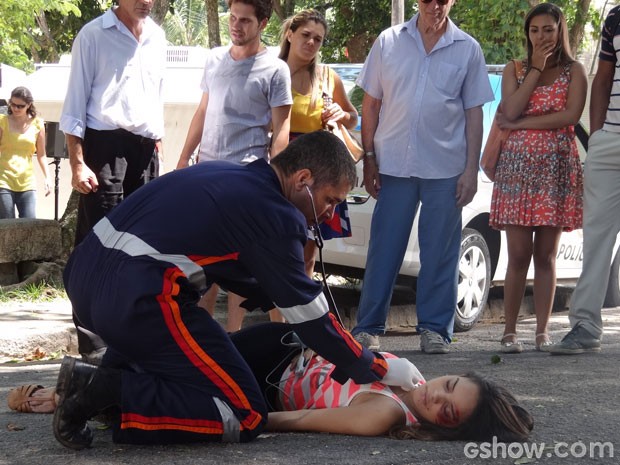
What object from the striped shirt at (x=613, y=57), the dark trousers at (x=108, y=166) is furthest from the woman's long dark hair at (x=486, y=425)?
the striped shirt at (x=613, y=57)

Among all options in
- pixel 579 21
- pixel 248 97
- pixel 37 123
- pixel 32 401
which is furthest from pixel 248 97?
pixel 579 21

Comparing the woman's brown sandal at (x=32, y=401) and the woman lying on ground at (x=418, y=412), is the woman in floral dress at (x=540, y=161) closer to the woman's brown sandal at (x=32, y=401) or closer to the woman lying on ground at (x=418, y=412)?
the woman lying on ground at (x=418, y=412)

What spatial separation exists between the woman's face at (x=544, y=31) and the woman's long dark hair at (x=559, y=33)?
0.03 metres

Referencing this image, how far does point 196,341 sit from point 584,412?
2020 millimetres

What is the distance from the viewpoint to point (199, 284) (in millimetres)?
4375

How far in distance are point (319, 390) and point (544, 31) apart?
134 inches

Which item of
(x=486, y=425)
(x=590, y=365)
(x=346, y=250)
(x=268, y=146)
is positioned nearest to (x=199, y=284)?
(x=486, y=425)

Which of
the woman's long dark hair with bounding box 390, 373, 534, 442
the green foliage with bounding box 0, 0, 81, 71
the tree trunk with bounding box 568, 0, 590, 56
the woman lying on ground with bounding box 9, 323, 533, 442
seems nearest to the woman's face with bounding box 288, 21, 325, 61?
the woman lying on ground with bounding box 9, 323, 533, 442

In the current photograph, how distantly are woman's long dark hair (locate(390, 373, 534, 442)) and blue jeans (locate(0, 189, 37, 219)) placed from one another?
27.0ft

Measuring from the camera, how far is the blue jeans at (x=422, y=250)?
7.21m

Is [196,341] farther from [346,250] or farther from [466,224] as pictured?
[466,224]

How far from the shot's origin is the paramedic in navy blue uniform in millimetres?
4238

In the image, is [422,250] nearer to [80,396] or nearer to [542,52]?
[542,52]

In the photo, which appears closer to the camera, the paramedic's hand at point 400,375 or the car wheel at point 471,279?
the paramedic's hand at point 400,375
